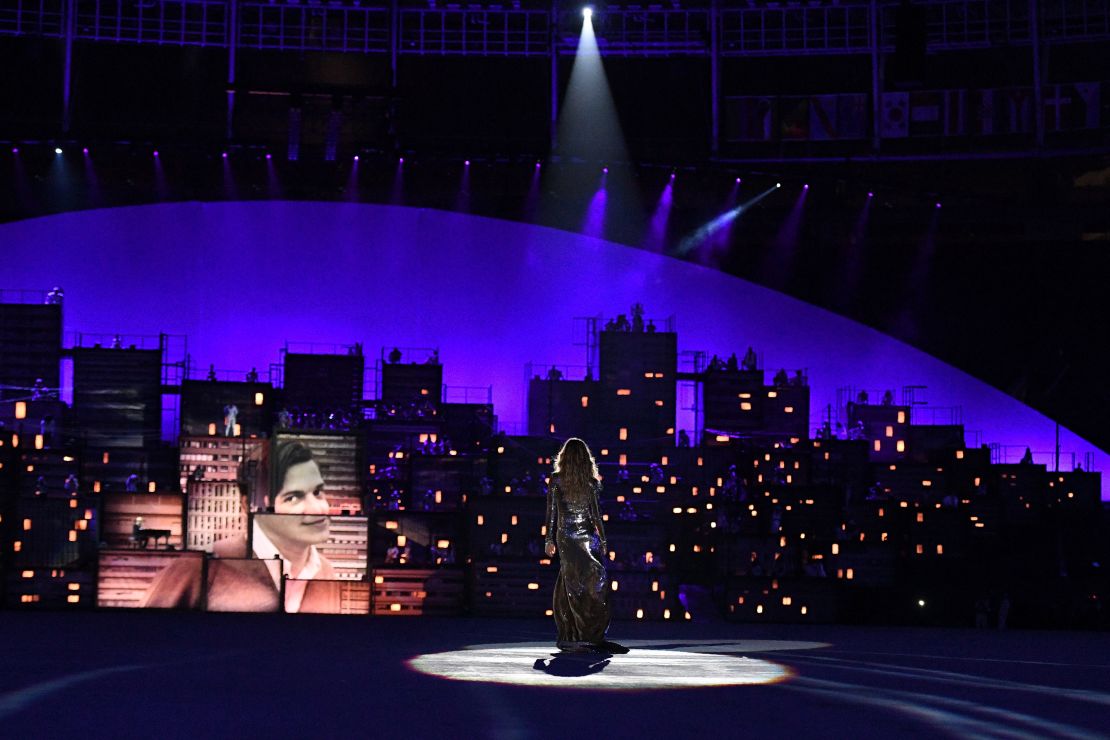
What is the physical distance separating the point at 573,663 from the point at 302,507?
1532 cm

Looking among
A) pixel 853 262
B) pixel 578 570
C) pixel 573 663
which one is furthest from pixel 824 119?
pixel 573 663

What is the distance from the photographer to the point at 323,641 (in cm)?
1303

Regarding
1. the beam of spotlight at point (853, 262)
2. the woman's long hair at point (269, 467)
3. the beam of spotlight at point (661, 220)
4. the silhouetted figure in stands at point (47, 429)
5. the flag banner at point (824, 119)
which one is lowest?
the woman's long hair at point (269, 467)

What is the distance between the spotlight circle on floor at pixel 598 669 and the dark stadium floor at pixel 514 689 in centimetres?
2

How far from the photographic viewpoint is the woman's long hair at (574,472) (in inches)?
456

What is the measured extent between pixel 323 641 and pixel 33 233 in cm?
1945

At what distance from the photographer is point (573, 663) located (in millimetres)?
9984

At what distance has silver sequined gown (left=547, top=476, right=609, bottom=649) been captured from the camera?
37.1 feet

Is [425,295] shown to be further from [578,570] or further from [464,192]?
[578,570]

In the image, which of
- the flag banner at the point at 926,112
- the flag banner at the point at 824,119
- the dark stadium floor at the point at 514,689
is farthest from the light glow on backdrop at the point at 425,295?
the dark stadium floor at the point at 514,689

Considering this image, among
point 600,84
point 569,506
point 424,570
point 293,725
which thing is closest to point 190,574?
point 424,570

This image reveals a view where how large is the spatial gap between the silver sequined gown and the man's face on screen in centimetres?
1323

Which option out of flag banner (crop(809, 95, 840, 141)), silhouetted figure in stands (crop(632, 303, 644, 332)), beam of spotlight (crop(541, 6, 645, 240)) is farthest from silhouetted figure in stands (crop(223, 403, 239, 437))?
flag banner (crop(809, 95, 840, 141))

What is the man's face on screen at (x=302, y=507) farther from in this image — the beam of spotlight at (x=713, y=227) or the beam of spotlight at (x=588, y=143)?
the beam of spotlight at (x=713, y=227)
